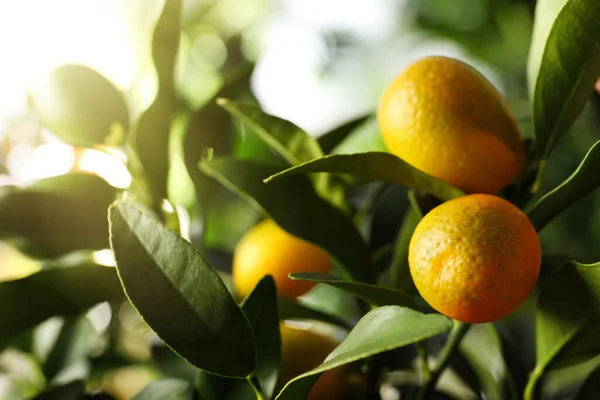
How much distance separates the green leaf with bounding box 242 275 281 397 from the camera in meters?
Answer: 0.38

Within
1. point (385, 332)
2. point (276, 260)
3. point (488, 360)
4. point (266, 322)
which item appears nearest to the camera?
point (385, 332)

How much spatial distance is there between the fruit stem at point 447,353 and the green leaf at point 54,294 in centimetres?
27

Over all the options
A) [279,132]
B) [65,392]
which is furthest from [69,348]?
[279,132]

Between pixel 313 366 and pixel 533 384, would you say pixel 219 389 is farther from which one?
pixel 533 384

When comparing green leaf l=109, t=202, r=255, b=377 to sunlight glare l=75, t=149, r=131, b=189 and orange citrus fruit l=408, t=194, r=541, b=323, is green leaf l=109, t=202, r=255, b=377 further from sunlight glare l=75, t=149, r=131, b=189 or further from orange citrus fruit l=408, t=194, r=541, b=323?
sunlight glare l=75, t=149, r=131, b=189

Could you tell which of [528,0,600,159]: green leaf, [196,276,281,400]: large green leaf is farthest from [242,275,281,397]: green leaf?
[528,0,600,159]: green leaf

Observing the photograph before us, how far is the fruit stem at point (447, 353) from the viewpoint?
1.24ft

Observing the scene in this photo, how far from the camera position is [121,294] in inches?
19.6

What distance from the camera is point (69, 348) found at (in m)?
0.58

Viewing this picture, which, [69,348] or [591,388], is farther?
[69,348]

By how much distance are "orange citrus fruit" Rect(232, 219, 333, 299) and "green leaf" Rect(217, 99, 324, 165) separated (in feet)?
0.27

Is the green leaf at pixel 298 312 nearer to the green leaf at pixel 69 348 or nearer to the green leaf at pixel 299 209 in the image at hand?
the green leaf at pixel 299 209

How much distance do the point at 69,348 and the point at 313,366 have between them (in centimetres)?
28

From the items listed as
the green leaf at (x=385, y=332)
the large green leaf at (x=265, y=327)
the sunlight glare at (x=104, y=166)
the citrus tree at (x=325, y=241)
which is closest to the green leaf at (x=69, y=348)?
the citrus tree at (x=325, y=241)
